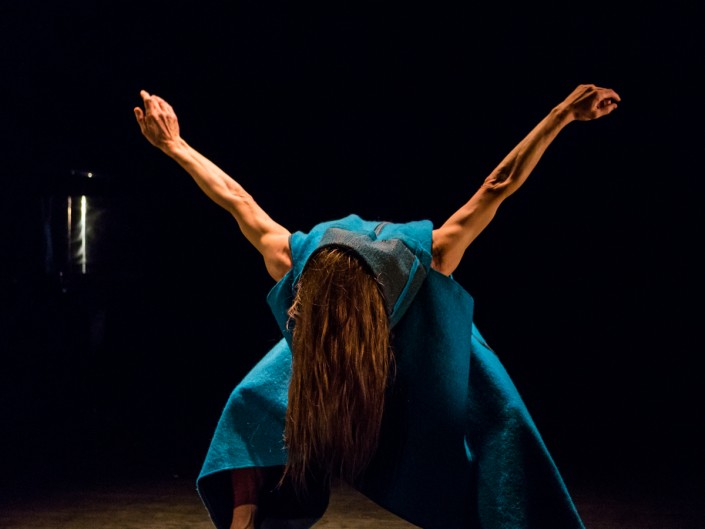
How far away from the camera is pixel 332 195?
190 inches

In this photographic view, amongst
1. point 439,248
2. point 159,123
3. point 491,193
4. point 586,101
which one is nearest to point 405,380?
point 439,248

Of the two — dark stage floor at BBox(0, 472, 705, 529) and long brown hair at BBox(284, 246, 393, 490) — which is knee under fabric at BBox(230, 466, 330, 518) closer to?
long brown hair at BBox(284, 246, 393, 490)

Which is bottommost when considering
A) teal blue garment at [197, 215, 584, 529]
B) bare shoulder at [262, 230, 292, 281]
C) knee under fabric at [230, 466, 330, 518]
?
knee under fabric at [230, 466, 330, 518]

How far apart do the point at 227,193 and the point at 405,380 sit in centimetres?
53

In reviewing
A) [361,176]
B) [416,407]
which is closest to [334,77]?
[361,176]

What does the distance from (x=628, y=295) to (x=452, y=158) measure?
162 cm

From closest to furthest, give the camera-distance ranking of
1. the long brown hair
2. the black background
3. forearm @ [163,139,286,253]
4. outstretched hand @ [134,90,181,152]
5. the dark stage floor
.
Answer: the long brown hair < forearm @ [163,139,286,253] < outstretched hand @ [134,90,181,152] < the dark stage floor < the black background

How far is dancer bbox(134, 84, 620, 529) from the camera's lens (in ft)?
4.90

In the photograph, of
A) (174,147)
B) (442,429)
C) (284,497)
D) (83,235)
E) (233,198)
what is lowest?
(284,497)

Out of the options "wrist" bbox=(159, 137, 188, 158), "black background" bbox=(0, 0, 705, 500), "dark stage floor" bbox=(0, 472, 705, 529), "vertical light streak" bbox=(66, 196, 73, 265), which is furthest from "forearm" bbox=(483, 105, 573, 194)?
"vertical light streak" bbox=(66, 196, 73, 265)

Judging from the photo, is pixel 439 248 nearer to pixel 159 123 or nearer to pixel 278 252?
pixel 278 252

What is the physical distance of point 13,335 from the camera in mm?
5449

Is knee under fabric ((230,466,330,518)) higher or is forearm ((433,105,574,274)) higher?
forearm ((433,105,574,274))

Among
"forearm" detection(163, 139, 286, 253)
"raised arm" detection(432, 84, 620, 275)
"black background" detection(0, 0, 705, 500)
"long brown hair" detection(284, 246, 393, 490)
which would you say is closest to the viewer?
"long brown hair" detection(284, 246, 393, 490)
